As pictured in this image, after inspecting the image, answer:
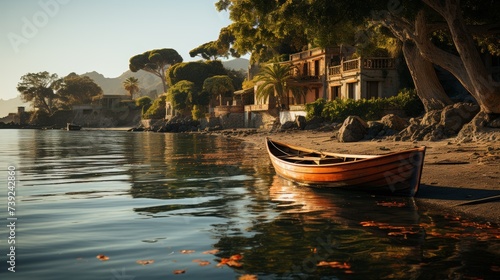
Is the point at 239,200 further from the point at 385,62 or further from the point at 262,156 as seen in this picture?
the point at 385,62

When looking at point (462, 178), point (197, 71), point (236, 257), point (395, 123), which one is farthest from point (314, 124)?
point (197, 71)

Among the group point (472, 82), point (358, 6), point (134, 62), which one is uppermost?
point (134, 62)

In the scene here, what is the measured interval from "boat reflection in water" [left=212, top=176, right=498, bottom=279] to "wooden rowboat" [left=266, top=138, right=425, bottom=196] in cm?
78

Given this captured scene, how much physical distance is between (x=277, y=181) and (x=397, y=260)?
11125 millimetres

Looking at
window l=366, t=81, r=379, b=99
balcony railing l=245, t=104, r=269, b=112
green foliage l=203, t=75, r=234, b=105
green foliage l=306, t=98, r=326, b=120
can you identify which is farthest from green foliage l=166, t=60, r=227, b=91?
window l=366, t=81, r=379, b=99

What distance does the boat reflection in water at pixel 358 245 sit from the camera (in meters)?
7.79

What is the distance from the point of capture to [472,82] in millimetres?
22766

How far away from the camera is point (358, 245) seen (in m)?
9.34

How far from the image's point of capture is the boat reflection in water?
7785 mm

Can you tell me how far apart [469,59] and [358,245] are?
1551 centimetres

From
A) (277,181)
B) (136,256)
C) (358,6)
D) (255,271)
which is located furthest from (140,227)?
(358,6)

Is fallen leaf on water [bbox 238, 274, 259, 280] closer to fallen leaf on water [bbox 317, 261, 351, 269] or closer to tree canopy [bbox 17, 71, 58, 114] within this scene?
fallen leaf on water [bbox 317, 261, 351, 269]

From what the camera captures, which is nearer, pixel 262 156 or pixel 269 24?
pixel 269 24

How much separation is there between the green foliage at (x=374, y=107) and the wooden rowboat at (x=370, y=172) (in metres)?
24.4
